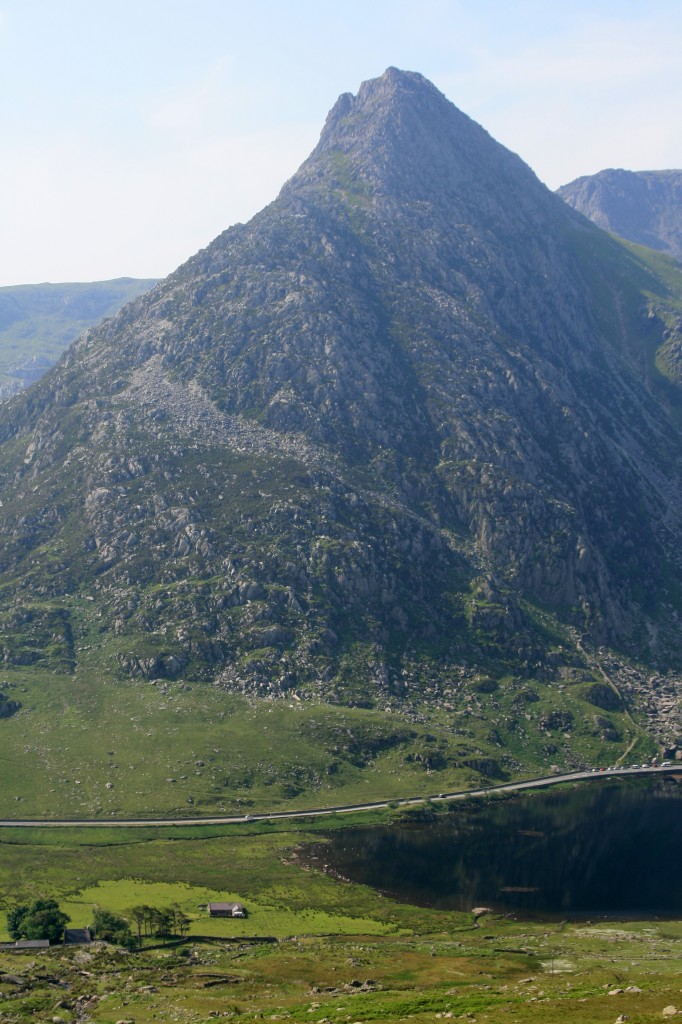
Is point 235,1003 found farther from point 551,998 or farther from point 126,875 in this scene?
point 126,875

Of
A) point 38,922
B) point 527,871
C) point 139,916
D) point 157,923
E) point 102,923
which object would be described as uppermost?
point 38,922

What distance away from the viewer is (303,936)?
147000 mm

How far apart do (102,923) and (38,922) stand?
8934 millimetres

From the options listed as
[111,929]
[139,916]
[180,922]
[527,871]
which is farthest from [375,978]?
[527,871]

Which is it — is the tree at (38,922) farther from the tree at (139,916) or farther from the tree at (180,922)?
the tree at (180,922)

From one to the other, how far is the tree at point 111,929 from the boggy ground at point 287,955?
397 centimetres

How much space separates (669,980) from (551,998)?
56.3 feet

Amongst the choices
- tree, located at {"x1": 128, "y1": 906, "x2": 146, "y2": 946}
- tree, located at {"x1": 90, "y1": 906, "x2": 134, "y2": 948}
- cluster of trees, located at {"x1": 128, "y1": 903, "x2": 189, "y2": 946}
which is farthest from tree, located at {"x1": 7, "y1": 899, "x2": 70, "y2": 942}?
cluster of trees, located at {"x1": 128, "y1": 903, "x2": 189, "y2": 946}

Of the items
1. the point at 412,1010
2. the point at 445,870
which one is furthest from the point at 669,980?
the point at 445,870

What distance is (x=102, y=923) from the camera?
462ft

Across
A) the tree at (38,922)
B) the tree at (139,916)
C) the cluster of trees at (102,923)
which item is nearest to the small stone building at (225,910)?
the cluster of trees at (102,923)

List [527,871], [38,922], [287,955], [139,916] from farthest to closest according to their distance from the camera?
[527,871], [139,916], [38,922], [287,955]

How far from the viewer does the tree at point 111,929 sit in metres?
137

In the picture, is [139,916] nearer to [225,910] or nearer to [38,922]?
[38,922]
